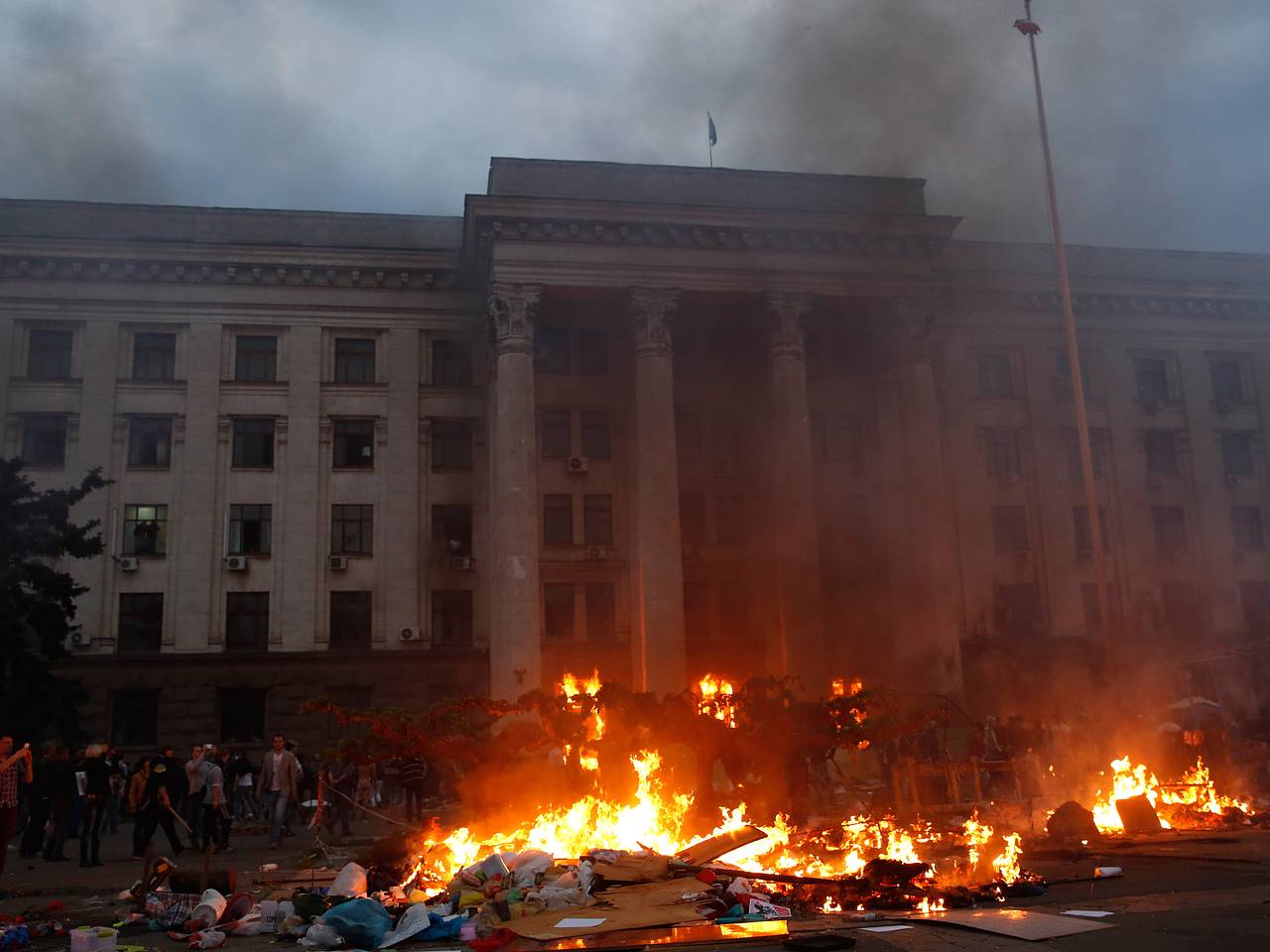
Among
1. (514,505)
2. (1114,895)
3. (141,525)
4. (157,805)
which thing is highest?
(141,525)

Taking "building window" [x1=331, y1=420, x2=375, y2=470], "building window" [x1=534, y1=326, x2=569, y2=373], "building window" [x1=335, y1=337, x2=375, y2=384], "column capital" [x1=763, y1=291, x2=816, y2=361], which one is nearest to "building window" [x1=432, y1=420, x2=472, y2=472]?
"building window" [x1=331, y1=420, x2=375, y2=470]

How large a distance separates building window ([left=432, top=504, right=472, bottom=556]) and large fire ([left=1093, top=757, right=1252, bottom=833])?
18.1 m

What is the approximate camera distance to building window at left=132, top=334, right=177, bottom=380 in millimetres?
29812

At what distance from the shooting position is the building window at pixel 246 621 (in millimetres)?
28625

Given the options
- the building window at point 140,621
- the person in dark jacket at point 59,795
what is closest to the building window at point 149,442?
the building window at point 140,621

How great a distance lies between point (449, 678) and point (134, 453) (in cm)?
1060

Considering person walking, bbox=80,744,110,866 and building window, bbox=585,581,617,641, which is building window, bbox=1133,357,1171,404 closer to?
building window, bbox=585,581,617,641

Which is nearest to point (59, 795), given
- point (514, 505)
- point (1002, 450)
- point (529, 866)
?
point (529, 866)

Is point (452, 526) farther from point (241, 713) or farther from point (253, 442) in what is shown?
point (241, 713)

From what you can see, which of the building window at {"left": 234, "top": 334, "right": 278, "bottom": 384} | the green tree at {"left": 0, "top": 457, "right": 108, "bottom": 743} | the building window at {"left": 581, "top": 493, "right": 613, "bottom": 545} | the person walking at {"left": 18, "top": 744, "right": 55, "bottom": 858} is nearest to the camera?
the person walking at {"left": 18, "top": 744, "right": 55, "bottom": 858}

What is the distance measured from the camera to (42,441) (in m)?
29.1

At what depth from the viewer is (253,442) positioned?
29.9 metres

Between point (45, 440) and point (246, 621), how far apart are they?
736 cm

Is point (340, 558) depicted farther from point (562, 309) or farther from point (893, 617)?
point (893, 617)
